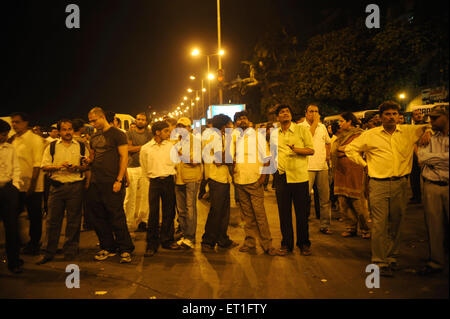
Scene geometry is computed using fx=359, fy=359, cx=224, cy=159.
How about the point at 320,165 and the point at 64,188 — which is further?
the point at 320,165

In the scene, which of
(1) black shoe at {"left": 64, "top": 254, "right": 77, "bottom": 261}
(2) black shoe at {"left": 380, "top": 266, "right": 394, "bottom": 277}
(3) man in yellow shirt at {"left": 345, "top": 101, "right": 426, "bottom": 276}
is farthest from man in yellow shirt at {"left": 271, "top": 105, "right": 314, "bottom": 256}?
(1) black shoe at {"left": 64, "top": 254, "right": 77, "bottom": 261}

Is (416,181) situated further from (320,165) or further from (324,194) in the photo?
(320,165)

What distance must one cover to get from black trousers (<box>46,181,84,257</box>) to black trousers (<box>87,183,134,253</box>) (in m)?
0.21

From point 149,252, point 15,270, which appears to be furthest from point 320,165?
point 15,270

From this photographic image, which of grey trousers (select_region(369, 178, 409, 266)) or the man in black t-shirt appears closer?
grey trousers (select_region(369, 178, 409, 266))

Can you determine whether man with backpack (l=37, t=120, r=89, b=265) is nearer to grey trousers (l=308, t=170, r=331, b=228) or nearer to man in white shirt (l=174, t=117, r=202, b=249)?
man in white shirt (l=174, t=117, r=202, b=249)

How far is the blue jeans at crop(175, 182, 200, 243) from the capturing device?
587cm

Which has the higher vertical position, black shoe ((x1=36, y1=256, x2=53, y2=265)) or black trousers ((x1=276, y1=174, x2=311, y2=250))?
black trousers ((x1=276, y1=174, x2=311, y2=250))

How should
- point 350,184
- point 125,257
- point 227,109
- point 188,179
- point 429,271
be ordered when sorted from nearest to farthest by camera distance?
point 429,271
point 125,257
point 188,179
point 350,184
point 227,109

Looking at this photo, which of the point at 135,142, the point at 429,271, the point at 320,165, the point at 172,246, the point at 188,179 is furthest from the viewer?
the point at 135,142

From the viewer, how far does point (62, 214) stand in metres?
5.46

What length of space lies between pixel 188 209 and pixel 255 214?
1.10 m
